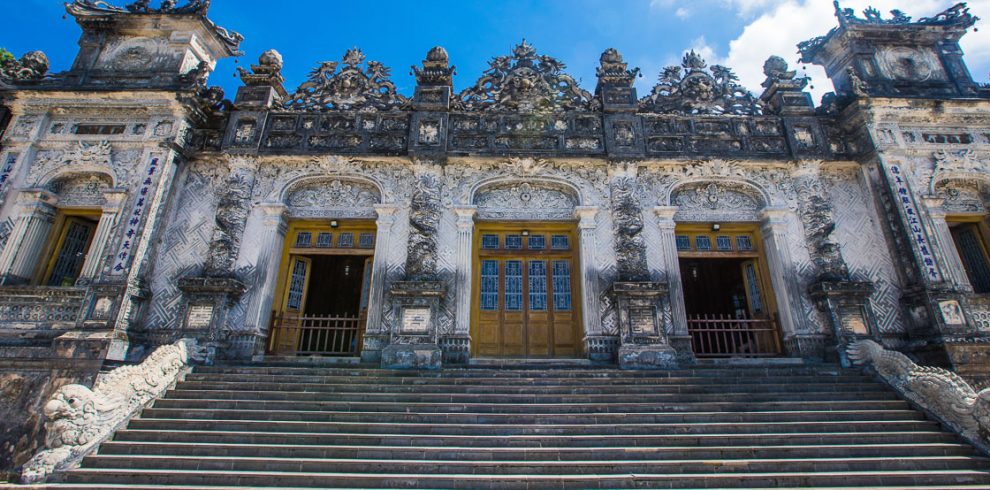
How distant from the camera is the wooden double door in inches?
397

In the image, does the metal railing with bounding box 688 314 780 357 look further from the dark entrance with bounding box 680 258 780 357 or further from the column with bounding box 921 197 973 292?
the column with bounding box 921 197 973 292

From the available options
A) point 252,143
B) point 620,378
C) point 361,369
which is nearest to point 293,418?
point 361,369

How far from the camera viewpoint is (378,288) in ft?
32.0

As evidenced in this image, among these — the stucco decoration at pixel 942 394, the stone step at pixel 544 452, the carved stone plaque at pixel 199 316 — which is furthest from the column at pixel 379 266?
the stucco decoration at pixel 942 394

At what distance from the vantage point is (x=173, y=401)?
688 cm

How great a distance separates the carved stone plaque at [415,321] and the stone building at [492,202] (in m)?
0.04

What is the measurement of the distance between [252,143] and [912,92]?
14.7 metres

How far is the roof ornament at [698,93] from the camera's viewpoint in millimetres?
11656

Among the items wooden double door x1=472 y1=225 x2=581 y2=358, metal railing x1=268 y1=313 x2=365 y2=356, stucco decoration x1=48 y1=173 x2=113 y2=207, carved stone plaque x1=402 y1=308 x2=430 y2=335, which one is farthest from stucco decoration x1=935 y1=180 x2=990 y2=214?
stucco decoration x1=48 y1=173 x2=113 y2=207

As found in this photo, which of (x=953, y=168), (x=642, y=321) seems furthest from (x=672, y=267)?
(x=953, y=168)

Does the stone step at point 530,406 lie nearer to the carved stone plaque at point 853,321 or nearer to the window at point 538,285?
the carved stone plaque at point 853,321

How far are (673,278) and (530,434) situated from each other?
5.23 metres

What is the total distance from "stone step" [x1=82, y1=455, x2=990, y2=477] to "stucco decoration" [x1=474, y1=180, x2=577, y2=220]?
241 inches

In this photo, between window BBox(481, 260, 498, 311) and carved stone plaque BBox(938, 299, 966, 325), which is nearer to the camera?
carved stone plaque BBox(938, 299, 966, 325)
